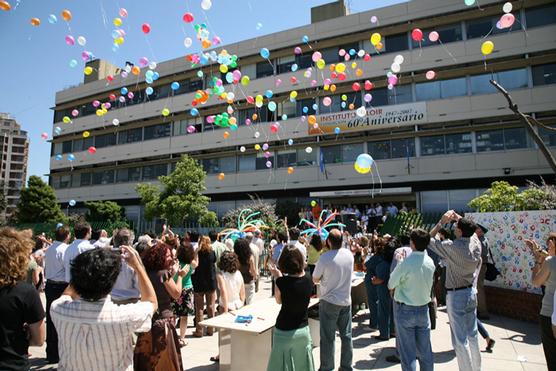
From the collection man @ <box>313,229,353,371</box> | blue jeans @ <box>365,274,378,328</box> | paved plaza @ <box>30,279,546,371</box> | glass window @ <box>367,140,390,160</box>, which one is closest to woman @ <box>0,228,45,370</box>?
man @ <box>313,229,353,371</box>

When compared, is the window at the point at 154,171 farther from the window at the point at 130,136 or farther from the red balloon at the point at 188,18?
the red balloon at the point at 188,18

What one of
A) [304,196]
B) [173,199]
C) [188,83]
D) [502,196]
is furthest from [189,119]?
[502,196]

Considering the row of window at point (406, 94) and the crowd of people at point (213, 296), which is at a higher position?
the row of window at point (406, 94)

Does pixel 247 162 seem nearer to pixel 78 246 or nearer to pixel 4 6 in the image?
pixel 4 6

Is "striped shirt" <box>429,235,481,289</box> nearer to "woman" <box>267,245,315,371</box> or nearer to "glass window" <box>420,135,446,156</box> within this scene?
"woman" <box>267,245,315,371</box>

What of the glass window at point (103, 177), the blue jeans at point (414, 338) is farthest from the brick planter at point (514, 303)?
the glass window at point (103, 177)

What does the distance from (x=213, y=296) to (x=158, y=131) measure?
101ft

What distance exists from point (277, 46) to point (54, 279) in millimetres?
27550

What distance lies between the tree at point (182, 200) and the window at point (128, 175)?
1054cm

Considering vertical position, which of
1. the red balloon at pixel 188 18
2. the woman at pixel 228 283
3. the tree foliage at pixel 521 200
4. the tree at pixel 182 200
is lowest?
the woman at pixel 228 283

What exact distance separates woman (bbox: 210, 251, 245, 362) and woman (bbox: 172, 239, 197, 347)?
0.77m

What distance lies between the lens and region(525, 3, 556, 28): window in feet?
72.1

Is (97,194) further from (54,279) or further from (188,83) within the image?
(54,279)

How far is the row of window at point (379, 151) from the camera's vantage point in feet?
74.3
